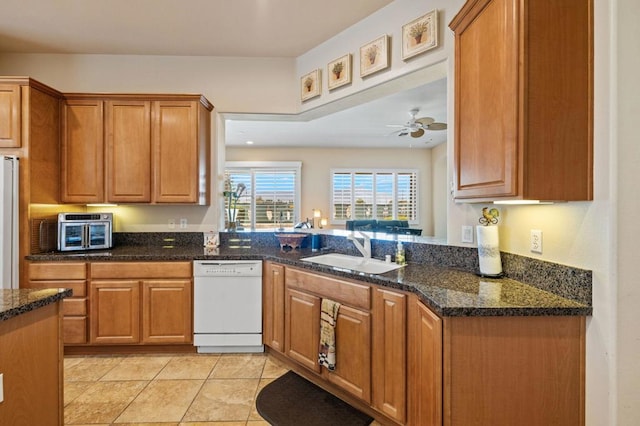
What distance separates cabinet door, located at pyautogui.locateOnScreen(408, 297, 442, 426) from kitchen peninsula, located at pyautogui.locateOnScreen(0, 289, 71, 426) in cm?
165

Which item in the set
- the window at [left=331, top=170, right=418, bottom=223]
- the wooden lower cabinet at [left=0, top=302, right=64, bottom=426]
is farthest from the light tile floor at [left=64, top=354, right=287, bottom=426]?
the window at [left=331, top=170, right=418, bottom=223]

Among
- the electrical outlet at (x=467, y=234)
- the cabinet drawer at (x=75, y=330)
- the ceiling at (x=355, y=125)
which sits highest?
the ceiling at (x=355, y=125)

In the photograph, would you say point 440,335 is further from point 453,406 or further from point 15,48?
point 15,48

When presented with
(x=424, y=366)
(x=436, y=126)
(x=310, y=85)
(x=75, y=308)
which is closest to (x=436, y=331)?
(x=424, y=366)

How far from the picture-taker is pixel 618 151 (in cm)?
115

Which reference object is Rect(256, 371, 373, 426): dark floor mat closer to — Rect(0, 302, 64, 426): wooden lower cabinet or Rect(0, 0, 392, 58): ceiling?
Rect(0, 302, 64, 426): wooden lower cabinet

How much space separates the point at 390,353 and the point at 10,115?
3.45m

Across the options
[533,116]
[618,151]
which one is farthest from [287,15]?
[618,151]

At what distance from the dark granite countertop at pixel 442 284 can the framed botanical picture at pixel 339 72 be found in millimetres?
1553

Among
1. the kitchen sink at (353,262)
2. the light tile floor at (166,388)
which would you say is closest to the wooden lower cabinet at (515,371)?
the kitchen sink at (353,262)

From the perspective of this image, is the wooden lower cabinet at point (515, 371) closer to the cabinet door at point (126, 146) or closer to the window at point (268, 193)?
the cabinet door at point (126, 146)

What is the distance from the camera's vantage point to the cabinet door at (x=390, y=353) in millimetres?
1681

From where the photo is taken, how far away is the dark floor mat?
1895 mm

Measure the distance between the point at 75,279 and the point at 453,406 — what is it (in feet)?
9.66
